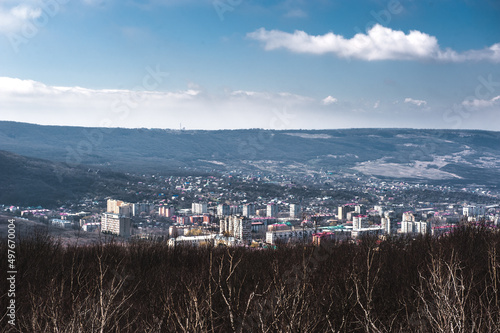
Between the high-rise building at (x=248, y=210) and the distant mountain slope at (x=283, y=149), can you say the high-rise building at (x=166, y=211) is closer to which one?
the high-rise building at (x=248, y=210)

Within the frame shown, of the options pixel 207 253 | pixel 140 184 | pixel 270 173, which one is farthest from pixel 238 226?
pixel 270 173

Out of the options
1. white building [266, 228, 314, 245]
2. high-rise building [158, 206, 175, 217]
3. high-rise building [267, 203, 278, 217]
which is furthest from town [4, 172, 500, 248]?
white building [266, 228, 314, 245]

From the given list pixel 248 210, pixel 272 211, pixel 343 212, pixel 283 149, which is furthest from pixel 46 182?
pixel 283 149

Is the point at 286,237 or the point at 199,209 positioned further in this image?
the point at 199,209

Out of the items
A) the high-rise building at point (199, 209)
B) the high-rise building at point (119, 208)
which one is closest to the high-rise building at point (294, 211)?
the high-rise building at point (199, 209)

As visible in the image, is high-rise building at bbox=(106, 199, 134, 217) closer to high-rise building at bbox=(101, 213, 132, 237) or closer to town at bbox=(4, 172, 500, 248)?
town at bbox=(4, 172, 500, 248)

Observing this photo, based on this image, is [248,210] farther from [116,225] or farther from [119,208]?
[116,225]

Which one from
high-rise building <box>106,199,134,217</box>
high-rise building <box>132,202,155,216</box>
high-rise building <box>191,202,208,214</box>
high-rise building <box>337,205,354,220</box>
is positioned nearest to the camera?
high-rise building <box>106,199,134,217</box>
